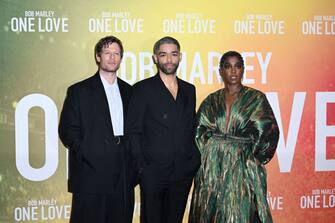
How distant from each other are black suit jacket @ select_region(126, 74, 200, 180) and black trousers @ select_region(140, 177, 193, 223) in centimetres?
6

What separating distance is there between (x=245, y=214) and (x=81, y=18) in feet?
5.64

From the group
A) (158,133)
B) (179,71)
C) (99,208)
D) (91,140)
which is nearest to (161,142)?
(158,133)

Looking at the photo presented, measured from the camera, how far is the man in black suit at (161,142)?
2.84 m

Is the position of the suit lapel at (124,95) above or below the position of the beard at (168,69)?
below

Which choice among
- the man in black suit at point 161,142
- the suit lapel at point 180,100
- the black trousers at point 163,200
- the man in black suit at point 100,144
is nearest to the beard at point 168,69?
the man in black suit at point 161,142

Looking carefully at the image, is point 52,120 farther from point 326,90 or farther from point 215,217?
point 326,90

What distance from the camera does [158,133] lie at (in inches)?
112

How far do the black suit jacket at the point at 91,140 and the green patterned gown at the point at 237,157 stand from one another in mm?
556

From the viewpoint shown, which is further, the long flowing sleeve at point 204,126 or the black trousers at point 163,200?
the long flowing sleeve at point 204,126

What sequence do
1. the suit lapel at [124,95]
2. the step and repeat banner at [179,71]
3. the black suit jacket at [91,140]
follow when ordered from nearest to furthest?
the black suit jacket at [91,140], the suit lapel at [124,95], the step and repeat banner at [179,71]

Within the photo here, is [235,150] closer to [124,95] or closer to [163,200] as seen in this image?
[163,200]

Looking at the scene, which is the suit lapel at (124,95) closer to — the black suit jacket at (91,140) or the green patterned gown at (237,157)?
the black suit jacket at (91,140)

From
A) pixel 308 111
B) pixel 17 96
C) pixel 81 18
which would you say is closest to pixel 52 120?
pixel 17 96

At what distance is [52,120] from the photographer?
11.0ft
